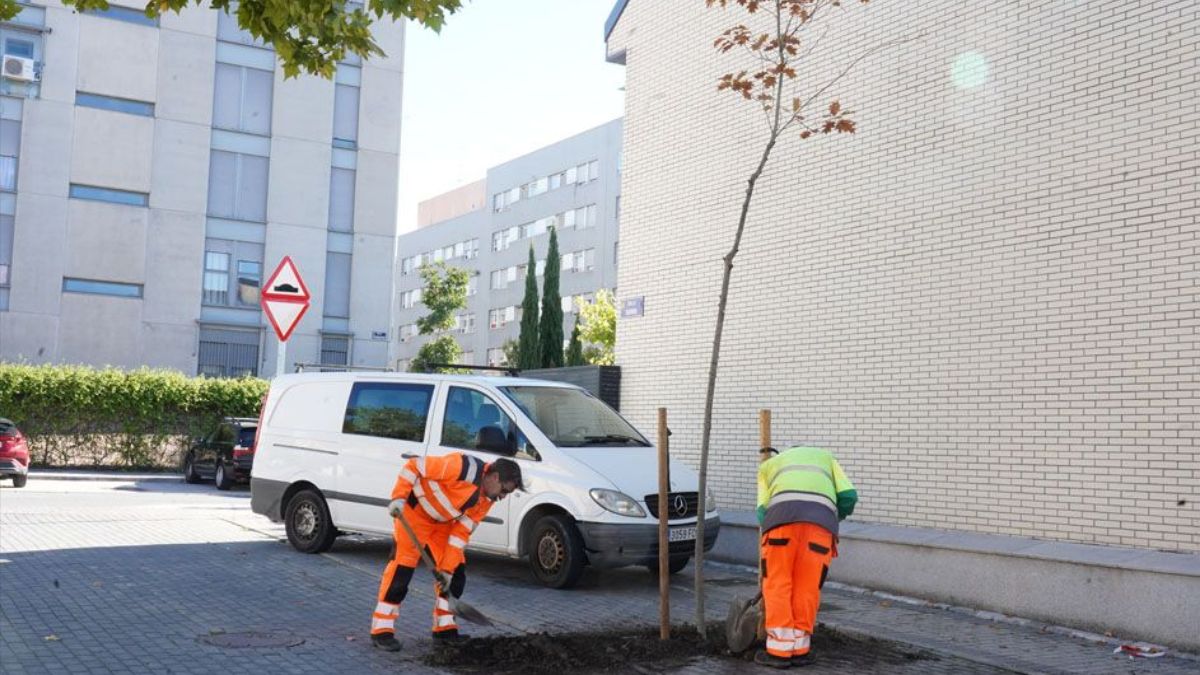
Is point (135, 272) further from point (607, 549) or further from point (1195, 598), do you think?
point (1195, 598)

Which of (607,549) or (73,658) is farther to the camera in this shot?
(607,549)

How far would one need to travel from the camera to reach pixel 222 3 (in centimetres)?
741

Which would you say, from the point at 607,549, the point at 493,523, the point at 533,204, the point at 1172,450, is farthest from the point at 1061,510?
the point at 533,204

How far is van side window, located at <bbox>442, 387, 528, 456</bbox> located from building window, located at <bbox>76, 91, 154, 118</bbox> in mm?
26046

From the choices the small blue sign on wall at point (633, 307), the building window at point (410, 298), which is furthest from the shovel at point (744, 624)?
the building window at point (410, 298)

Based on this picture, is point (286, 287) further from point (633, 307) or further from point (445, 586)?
point (445, 586)

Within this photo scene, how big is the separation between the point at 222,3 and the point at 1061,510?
7.75 m

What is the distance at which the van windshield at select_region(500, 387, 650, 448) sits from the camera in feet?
35.2

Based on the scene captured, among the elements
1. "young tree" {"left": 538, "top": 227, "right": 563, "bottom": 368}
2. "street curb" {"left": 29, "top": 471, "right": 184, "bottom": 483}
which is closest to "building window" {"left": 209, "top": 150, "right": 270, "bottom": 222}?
"street curb" {"left": 29, "top": 471, "right": 184, "bottom": 483}

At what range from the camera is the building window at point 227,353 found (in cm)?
3409

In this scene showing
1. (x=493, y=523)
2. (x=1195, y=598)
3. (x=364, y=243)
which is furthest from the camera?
(x=364, y=243)

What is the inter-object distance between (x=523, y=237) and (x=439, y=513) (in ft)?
202

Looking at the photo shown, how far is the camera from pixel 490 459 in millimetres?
10477

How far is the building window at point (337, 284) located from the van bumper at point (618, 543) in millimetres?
27605
